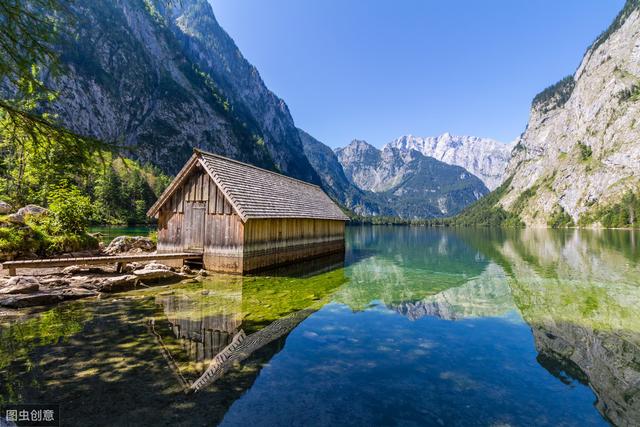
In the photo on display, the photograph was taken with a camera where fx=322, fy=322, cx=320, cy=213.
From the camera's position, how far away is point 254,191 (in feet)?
74.4

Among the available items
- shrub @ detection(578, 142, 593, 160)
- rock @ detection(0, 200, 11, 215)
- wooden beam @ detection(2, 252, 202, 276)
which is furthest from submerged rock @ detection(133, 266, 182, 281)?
shrub @ detection(578, 142, 593, 160)

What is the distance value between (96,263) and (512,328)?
63.8 feet

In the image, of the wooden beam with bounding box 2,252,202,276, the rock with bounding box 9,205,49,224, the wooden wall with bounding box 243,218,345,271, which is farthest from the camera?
the wooden wall with bounding box 243,218,345,271

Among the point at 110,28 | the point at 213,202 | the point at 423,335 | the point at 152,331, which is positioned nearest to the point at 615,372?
the point at 423,335

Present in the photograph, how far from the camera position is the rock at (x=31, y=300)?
11422 millimetres

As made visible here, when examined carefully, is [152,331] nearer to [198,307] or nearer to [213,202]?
[198,307]

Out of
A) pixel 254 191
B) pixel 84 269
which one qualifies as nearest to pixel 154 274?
pixel 84 269

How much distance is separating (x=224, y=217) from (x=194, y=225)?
8.18 ft

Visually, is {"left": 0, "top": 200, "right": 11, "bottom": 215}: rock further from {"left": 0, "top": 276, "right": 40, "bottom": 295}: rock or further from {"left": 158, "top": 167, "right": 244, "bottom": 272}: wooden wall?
{"left": 0, "top": 276, "right": 40, "bottom": 295}: rock

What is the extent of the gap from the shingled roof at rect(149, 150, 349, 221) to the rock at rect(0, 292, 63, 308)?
358 inches

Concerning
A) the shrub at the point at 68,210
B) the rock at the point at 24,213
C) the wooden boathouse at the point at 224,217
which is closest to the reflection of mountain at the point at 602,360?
the wooden boathouse at the point at 224,217

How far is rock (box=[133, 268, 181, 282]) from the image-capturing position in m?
16.2

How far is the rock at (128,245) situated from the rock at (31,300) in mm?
11751

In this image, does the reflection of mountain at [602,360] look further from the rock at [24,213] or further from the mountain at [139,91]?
the mountain at [139,91]
